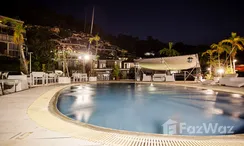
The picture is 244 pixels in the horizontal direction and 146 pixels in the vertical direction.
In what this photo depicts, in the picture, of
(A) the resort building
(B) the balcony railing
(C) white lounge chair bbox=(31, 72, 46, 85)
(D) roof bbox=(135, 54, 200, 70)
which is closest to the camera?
(C) white lounge chair bbox=(31, 72, 46, 85)

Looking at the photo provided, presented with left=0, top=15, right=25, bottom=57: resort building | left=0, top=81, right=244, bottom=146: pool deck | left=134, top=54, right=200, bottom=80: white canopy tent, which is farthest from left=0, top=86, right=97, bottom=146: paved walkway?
left=0, top=15, right=25, bottom=57: resort building

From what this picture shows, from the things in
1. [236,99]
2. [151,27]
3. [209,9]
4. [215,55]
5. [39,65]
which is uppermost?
[209,9]

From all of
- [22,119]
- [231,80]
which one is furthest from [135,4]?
[22,119]

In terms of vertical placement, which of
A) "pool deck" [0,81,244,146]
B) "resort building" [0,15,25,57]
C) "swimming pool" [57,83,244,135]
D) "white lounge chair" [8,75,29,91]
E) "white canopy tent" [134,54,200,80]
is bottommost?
"swimming pool" [57,83,244,135]

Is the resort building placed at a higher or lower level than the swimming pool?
higher

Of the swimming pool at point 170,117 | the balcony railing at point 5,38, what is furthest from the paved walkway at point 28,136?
the balcony railing at point 5,38

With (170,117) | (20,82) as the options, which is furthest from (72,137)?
(20,82)

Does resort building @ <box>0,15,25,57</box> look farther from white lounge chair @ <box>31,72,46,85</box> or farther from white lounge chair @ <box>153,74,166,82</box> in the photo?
white lounge chair @ <box>153,74,166,82</box>

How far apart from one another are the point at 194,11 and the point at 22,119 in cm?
3992

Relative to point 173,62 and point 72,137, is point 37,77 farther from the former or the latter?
point 173,62

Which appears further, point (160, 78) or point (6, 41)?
point (6, 41)

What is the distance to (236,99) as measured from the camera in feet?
29.9

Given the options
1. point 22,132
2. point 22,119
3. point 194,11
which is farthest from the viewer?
point 194,11

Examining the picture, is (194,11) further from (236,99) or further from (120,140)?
(120,140)
